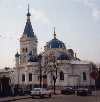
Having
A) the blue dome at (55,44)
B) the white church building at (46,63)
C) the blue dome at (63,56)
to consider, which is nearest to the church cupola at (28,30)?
the white church building at (46,63)

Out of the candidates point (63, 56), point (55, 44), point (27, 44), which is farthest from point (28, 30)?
point (63, 56)

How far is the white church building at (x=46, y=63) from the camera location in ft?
273

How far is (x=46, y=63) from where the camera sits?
7856 cm

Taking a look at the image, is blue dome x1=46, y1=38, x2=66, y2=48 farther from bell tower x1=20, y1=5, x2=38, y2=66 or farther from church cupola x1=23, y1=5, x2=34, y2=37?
church cupola x1=23, y1=5, x2=34, y2=37

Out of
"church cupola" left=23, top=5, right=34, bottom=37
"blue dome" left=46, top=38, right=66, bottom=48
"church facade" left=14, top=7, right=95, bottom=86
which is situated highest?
"church cupola" left=23, top=5, right=34, bottom=37

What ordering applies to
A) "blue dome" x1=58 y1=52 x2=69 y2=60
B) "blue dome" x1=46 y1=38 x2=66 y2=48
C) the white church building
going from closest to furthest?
the white church building
"blue dome" x1=58 y1=52 x2=69 y2=60
"blue dome" x1=46 y1=38 x2=66 y2=48

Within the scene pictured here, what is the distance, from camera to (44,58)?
3462 inches

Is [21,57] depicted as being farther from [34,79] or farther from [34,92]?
[34,92]

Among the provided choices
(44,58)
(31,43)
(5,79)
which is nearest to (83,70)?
(44,58)

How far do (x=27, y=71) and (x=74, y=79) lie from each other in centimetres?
1273

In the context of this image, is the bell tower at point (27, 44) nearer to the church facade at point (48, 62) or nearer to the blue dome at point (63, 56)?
the church facade at point (48, 62)

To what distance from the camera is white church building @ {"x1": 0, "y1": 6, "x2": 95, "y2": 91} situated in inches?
3278

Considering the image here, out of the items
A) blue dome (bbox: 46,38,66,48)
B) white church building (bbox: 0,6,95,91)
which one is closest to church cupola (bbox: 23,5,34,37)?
white church building (bbox: 0,6,95,91)

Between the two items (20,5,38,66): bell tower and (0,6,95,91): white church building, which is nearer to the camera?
(0,6,95,91): white church building
